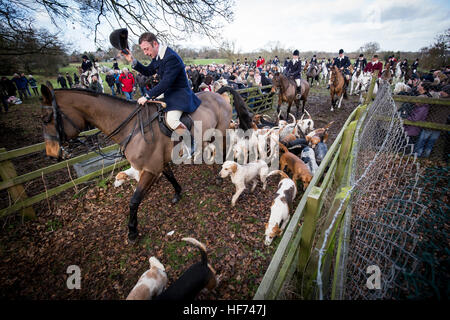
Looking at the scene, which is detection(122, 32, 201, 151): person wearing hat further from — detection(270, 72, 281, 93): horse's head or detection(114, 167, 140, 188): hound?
detection(270, 72, 281, 93): horse's head

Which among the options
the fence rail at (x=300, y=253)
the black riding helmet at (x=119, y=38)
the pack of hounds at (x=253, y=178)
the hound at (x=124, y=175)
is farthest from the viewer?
the hound at (x=124, y=175)

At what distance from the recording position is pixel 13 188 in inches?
A: 151

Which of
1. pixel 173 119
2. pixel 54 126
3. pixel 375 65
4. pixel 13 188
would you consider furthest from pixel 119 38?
pixel 375 65

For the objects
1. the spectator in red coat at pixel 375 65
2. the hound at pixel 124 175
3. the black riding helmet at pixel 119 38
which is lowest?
the hound at pixel 124 175

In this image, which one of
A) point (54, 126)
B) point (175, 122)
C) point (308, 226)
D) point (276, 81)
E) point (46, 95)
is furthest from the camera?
point (276, 81)

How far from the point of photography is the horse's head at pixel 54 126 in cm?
293

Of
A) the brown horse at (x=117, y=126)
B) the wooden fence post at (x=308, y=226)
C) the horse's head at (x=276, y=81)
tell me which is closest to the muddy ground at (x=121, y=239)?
the brown horse at (x=117, y=126)

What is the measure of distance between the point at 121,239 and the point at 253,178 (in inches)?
129

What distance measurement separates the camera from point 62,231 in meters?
4.07

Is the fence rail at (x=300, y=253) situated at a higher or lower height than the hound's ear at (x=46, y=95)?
lower

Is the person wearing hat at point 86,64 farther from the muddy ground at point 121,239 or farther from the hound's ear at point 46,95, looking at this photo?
the hound's ear at point 46,95

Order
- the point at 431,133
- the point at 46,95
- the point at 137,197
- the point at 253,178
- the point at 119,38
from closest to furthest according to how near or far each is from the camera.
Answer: the point at 46,95 → the point at 119,38 → the point at 137,197 → the point at 253,178 → the point at 431,133

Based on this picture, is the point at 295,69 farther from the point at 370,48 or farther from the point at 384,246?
the point at 370,48

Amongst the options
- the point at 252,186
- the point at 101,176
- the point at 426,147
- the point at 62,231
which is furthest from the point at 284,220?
the point at 426,147
